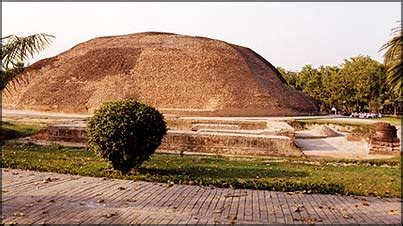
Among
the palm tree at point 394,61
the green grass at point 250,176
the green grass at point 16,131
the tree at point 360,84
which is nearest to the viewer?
the palm tree at point 394,61

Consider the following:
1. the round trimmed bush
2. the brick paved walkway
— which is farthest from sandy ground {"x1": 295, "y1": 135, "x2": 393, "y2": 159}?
the brick paved walkway

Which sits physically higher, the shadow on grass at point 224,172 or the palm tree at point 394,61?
the palm tree at point 394,61

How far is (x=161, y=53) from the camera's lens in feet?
164

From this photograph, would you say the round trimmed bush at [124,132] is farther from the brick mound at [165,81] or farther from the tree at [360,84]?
the tree at [360,84]

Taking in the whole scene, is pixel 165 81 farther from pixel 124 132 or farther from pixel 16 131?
pixel 124 132

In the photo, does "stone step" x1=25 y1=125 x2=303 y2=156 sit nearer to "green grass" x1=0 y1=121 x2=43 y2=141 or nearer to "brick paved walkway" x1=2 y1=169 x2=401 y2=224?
"green grass" x1=0 y1=121 x2=43 y2=141

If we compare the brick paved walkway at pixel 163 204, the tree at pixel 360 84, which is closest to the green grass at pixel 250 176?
the brick paved walkway at pixel 163 204

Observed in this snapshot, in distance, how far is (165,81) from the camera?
4691cm

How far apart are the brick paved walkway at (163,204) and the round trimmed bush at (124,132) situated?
5.36 ft

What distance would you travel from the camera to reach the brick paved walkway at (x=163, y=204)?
5020mm

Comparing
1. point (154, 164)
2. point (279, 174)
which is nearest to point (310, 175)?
point (279, 174)

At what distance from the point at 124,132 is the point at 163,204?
348 cm

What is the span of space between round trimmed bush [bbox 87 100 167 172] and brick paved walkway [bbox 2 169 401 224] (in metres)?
1.64

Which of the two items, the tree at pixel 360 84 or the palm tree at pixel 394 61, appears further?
the tree at pixel 360 84
